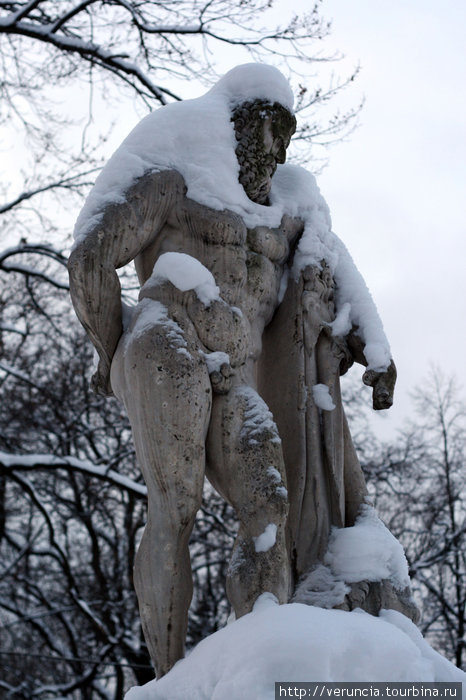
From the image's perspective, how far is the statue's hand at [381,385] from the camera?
3.58m

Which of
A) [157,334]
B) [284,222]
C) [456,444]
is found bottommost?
[157,334]

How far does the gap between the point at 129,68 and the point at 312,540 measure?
757cm

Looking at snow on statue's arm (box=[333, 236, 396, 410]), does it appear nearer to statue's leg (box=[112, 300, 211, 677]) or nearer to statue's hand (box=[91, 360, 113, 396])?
statue's leg (box=[112, 300, 211, 677])

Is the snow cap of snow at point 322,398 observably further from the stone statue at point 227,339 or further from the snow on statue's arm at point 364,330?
the snow on statue's arm at point 364,330

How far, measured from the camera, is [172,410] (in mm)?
3229

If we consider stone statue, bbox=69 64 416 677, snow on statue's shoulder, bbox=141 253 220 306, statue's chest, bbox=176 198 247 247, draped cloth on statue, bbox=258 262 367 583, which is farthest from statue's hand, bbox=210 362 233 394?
statue's chest, bbox=176 198 247 247

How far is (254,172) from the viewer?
12.5 feet

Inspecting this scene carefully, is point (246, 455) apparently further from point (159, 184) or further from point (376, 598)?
point (159, 184)

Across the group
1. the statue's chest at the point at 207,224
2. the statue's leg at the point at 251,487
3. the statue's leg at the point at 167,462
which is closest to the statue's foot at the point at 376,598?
the statue's leg at the point at 251,487

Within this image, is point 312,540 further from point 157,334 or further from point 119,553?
point 119,553

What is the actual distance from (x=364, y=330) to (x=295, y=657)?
5.15 ft

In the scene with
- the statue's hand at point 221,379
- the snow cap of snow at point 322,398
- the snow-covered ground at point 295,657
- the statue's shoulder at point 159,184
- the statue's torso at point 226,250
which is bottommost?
the snow-covered ground at point 295,657

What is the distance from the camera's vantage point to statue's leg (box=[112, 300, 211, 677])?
3.17 metres

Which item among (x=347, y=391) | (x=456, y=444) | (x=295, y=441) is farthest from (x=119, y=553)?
(x=295, y=441)
